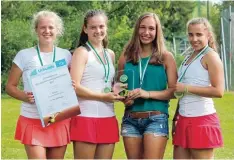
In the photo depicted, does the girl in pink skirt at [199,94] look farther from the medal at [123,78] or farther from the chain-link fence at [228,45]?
the chain-link fence at [228,45]

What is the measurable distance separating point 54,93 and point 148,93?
32.4 inches

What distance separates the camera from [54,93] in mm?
4484

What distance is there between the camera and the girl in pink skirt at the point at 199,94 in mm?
4473

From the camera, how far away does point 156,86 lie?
4.65 meters

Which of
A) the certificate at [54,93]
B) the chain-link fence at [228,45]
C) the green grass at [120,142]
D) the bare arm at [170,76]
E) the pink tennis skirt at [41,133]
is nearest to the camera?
the certificate at [54,93]

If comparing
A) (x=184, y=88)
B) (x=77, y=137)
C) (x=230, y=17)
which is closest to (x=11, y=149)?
(x=77, y=137)

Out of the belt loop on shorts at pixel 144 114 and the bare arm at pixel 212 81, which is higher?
the bare arm at pixel 212 81

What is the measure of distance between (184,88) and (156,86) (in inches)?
11.0

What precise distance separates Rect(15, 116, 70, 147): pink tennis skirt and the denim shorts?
0.55m

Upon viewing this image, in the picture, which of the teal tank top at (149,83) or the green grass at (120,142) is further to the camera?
the green grass at (120,142)

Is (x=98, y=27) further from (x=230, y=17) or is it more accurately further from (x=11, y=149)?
(x=230, y=17)

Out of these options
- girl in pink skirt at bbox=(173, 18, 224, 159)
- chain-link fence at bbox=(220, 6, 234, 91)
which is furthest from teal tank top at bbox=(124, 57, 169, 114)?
chain-link fence at bbox=(220, 6, 234, 91)

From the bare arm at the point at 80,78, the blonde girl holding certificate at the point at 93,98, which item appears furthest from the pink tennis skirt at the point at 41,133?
the bare arm at the point at 80,78

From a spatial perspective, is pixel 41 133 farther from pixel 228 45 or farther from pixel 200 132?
pixel 228 45
